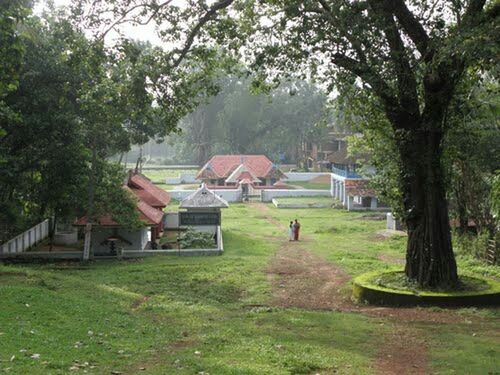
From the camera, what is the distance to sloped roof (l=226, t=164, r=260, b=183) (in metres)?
71.8

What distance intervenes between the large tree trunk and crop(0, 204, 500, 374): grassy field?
63.1 inches

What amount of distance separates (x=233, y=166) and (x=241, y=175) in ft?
18.8

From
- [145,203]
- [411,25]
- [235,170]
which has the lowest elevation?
[145,203]

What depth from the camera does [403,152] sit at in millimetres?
17594

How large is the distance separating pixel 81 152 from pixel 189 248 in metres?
7.39

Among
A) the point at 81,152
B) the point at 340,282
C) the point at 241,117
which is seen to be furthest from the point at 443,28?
the point at 241,117

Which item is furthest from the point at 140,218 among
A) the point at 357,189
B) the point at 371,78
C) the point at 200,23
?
the point at 357,189

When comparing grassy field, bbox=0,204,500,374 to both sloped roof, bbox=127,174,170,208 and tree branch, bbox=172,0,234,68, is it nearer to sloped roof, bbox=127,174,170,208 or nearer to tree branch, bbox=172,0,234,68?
tree branch, bbox=172,0,234,68

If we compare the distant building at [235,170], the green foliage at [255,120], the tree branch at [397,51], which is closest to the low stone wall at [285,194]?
the distant building at [235,170]

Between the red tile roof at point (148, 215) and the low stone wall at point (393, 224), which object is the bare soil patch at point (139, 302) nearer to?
the red tile roof at point (148, 215)

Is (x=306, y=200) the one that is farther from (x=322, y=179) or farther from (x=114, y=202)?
(x=114, y=202)

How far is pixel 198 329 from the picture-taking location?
13.1m

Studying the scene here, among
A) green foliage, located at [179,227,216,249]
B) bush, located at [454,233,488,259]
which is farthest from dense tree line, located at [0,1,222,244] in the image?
bush, located at [454,233,488,259]

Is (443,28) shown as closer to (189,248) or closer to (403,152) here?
(403,152)
